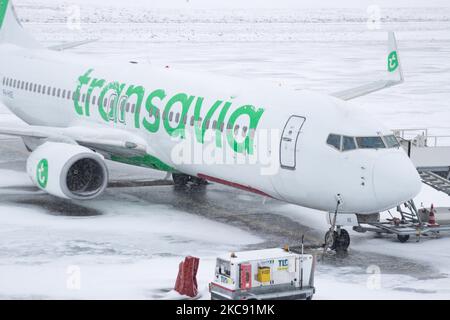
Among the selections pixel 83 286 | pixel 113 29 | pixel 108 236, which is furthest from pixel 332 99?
pixel 113 29

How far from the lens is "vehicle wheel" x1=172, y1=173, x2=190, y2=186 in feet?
108

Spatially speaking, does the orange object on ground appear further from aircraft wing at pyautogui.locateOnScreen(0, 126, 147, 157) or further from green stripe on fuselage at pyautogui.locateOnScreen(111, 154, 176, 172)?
aircraft wing at pyautogui.locateOnScreen(0, 126, 147, 157)

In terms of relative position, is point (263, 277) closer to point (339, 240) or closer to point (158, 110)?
point (339, 240)

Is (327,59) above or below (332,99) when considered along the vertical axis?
above

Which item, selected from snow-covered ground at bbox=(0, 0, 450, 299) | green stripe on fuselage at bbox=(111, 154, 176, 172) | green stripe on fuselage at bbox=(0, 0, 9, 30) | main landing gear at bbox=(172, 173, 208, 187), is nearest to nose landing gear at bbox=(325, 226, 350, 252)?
snow-covered ground at bbox=(0, 0, 450, 299)

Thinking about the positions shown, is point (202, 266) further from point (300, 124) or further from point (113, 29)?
point (113, 29)

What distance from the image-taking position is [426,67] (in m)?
78.0

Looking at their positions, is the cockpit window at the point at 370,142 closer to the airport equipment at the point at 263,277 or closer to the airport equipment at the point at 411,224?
the airport equipment at the point at 411,224

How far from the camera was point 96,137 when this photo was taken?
31.5 metres

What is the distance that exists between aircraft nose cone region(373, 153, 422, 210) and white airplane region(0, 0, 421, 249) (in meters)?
0.02

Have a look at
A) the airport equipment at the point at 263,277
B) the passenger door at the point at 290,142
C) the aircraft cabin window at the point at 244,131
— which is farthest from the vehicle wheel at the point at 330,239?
the airport equipment at the point at 263,277

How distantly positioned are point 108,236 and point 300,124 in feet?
19.2

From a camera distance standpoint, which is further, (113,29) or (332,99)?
(113,29)
